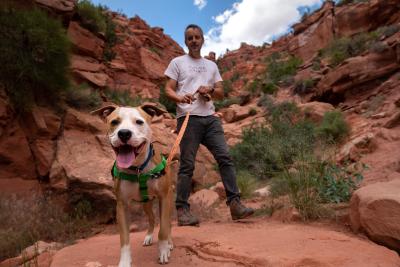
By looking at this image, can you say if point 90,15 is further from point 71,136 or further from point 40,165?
point 40,165

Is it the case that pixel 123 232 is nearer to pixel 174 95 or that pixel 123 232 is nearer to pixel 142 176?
pixel 142 176

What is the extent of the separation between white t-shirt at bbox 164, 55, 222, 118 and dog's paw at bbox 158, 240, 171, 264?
178cm

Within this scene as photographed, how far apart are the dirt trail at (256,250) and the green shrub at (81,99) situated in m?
5.23

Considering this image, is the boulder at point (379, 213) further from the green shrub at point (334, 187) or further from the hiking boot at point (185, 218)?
the hiking boot at point (185, 218)

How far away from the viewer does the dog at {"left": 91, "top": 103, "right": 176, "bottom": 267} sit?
249 centimetres

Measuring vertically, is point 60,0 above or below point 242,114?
above

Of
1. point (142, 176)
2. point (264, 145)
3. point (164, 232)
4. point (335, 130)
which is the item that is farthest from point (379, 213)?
point (335, 130)

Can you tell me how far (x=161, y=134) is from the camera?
8.69 metres

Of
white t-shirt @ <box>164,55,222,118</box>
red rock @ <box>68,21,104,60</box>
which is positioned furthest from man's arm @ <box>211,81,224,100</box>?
red rock @ <box>68,21,104,60</box>

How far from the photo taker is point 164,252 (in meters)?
2.70

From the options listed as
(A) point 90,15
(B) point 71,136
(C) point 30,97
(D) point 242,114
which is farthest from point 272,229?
(D) point 242,114

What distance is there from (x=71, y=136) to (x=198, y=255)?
17.4ft

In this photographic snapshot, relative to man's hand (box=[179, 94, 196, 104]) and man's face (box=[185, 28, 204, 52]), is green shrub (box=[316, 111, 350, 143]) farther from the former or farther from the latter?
man's hand (box=[179, 94, 196, 104])

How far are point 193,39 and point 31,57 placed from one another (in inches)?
177
